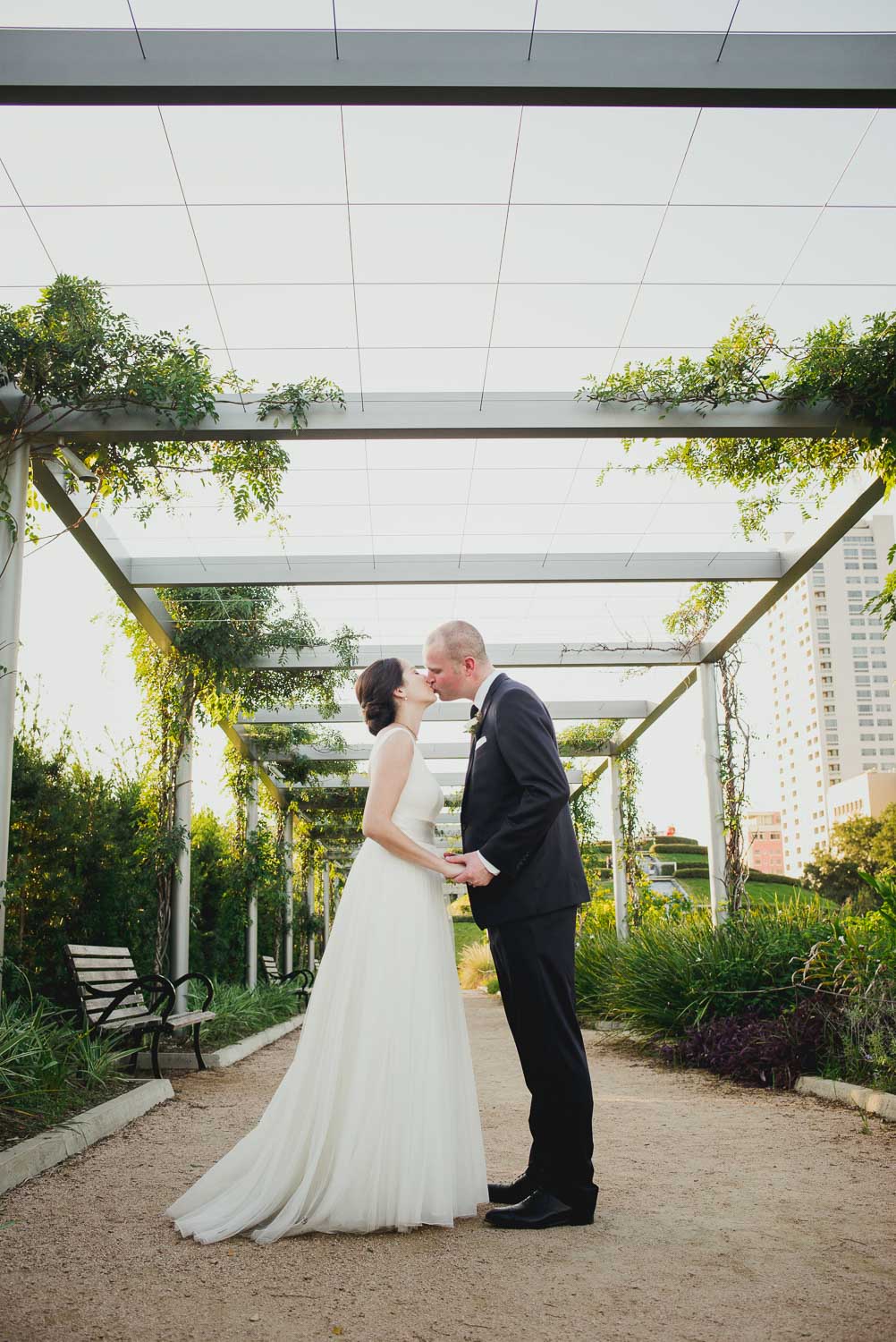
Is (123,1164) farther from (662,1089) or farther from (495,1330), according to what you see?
(662,1089)

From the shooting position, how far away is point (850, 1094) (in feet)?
18.0

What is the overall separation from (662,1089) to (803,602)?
71.0 metres

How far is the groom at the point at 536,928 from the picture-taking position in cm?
315

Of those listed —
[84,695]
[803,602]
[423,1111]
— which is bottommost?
[423,1111]

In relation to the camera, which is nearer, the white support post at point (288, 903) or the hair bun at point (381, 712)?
the hair bun at point (381, 712)

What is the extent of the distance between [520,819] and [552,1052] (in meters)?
0.70

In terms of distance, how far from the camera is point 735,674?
1210 centimetres

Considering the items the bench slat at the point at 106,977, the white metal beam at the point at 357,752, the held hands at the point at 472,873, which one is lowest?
the bench slat at the point at 106,977

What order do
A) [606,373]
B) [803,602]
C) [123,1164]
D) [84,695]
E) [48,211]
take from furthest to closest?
[803,602] → [84,695] → [606,373] → [48,211] → [123,1164]

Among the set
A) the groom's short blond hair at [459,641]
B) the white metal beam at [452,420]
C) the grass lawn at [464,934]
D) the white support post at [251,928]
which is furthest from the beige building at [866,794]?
the groom's short blond hair at [459,641]

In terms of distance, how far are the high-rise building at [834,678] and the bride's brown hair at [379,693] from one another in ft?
235

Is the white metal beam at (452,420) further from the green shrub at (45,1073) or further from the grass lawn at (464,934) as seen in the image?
the grass lawn at (464,934)

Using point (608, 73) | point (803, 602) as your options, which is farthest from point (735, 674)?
point (803, 602)

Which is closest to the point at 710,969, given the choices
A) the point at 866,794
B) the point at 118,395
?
the point at 118,395
